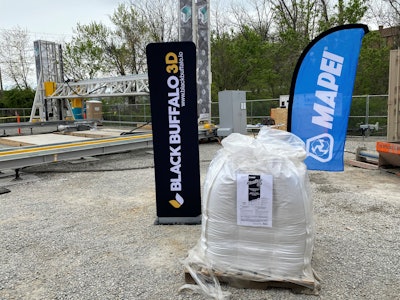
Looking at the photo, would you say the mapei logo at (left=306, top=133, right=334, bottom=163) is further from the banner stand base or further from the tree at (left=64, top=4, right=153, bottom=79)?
the tree at (left=64, top=4, right=153, bottom=79)

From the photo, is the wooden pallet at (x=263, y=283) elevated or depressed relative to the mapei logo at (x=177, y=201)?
depressed

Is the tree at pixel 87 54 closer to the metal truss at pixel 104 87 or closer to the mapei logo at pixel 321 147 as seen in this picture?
the metal truss at pixel 104 87

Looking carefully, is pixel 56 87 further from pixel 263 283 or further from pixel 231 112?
pixel 263 283

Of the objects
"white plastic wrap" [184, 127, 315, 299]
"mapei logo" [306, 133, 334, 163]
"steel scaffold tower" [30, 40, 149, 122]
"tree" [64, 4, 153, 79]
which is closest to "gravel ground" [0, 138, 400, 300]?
"white plastic wrap" [184, 127, 315, 299]

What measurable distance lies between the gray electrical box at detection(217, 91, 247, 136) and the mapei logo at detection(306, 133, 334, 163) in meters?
6.77

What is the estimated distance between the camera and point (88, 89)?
15891mm

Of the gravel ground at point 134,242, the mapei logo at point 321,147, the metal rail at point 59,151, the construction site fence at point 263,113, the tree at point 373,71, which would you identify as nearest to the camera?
the gravel ground at point 134,242

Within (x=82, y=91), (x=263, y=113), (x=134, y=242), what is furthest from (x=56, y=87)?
(x=134, y=242)

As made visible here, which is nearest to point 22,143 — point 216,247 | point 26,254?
point 26,254

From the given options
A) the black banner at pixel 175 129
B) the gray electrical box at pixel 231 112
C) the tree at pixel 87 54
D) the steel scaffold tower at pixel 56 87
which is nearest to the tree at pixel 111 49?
the tree at pixel 87 54

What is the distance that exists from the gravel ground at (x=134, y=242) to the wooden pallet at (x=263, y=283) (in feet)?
0.18

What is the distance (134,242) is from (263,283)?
178cm

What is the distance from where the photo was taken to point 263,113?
1753 centimetres

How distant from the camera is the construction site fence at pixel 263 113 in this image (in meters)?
14.2
